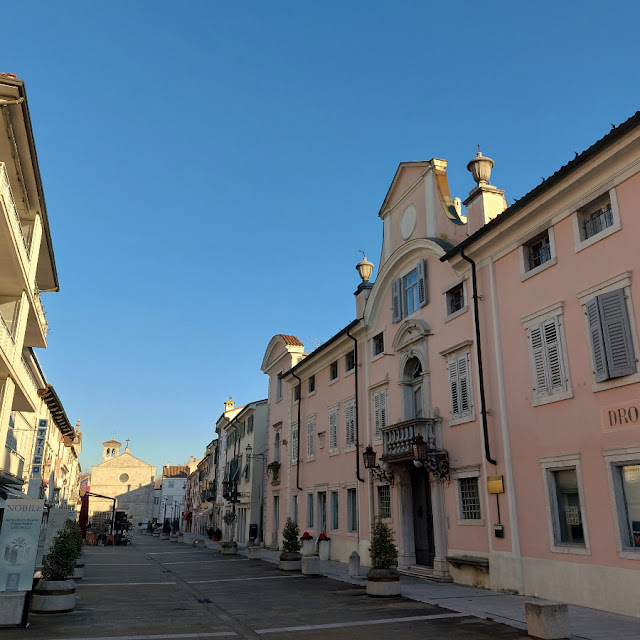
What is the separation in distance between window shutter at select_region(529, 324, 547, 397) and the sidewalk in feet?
15.4

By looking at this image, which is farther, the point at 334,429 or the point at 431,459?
the point at 334,429

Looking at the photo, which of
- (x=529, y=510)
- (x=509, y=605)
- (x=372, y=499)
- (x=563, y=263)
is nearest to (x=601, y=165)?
(x=563, y=263)

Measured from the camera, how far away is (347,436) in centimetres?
2538

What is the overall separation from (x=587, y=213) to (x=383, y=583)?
10024 millimetres

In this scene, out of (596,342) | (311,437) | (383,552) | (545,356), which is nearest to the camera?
(596,342)

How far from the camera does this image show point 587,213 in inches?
531

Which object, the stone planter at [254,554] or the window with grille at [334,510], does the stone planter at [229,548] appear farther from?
the window with grille at [334,510]

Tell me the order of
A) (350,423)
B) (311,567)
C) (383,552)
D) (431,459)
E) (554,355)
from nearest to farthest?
(554,355), (383,552), (431,459), (311,567), (350,423)

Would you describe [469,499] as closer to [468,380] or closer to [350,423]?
[468,380]

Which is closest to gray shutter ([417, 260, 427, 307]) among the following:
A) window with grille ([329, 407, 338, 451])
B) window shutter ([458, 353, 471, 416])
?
window shutter ([458, 353, 471, 416])

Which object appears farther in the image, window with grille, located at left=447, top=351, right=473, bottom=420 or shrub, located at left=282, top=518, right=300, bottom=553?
shrub, located at left=282, top=518, right=300, bottom=553

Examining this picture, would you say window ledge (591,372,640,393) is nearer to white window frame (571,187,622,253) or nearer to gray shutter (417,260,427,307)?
white window frame (571,187,622,253)

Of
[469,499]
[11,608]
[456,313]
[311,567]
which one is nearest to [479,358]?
[456,313]

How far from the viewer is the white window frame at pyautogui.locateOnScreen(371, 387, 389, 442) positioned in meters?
21.9
